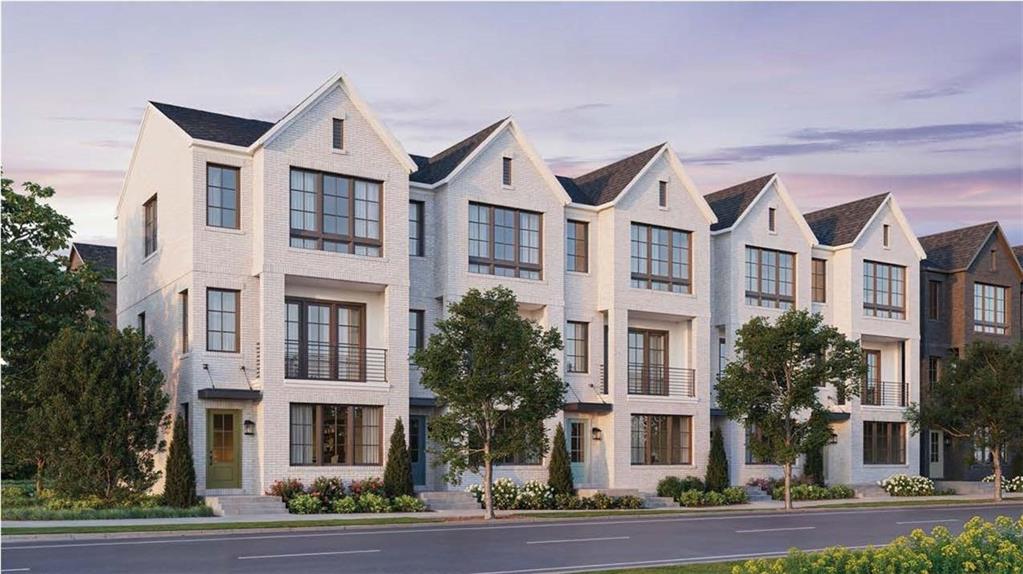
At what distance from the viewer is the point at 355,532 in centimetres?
2364

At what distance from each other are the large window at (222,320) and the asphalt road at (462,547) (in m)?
8.54

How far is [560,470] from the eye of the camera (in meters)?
34.7

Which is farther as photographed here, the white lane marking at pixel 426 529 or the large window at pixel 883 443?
the large window at pixel 883 443

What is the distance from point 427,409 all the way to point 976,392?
19884mm

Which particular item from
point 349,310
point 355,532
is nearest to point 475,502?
point 349,310

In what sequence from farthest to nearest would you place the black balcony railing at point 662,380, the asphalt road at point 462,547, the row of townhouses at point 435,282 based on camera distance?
1. the black balcony railing at point 662,380
2. the row of townhouses at point 435,282
3. the asphalt road at point 462,547

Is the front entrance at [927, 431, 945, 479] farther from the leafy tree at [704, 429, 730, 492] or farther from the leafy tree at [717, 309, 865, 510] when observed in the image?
the leafy tree at [717, 309, 865, 510]

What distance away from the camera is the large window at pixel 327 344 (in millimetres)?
31844

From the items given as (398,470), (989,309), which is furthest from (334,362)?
(989,309)

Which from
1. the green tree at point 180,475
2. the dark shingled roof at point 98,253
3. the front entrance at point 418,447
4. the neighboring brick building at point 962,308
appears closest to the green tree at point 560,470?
the front entrance at point 418,447

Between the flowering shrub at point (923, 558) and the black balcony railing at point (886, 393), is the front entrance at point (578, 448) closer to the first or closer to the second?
the black balcony railing at point (886, 393)

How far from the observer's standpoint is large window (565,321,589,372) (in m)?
37.6

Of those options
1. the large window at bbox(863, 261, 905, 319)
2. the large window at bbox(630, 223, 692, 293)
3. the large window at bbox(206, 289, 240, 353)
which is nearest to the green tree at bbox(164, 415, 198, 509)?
the large window at bbox(206, 289, 240, 353)

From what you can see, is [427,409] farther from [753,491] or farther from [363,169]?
[753,491]
